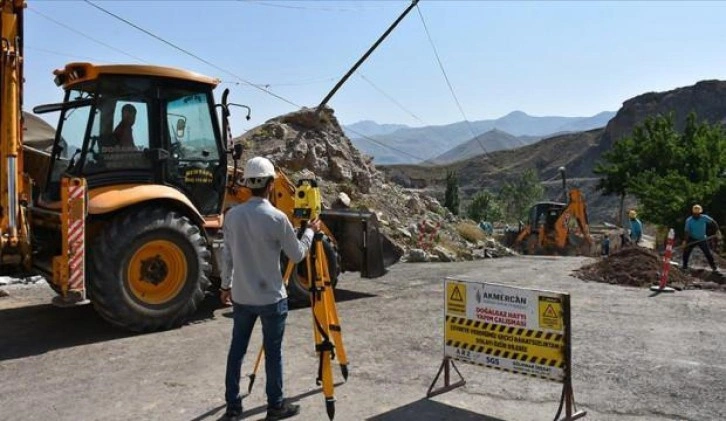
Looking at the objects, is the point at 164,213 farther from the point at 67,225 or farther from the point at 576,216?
the point at 576,216

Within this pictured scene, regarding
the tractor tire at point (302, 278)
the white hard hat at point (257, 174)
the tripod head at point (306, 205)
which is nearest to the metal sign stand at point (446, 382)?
the tripod head at point (306, 205)

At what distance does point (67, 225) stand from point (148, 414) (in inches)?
111

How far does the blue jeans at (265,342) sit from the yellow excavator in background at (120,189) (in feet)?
10.1

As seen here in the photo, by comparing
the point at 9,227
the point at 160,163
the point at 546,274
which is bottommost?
the point at 546,274

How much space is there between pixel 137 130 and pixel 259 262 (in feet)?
14.2

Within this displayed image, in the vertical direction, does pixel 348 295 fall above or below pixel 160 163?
below

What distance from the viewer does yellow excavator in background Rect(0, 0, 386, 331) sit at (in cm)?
723

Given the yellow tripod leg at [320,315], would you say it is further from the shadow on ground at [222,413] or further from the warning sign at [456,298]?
the warning sign at [456,298]

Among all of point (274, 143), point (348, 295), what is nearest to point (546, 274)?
point (348, 295)

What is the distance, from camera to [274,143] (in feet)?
64.0

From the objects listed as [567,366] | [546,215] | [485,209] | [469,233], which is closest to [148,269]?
[567,366]

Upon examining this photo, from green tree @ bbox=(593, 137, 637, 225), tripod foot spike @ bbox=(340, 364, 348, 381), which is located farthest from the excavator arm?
green tree @ bbox=(593, 137, 637, 225)

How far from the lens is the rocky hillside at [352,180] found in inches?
723

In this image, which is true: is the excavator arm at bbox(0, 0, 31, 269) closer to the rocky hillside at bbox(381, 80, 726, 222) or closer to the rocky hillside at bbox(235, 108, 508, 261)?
the rocky hillside at bbox(235, 108, 508, 261)
